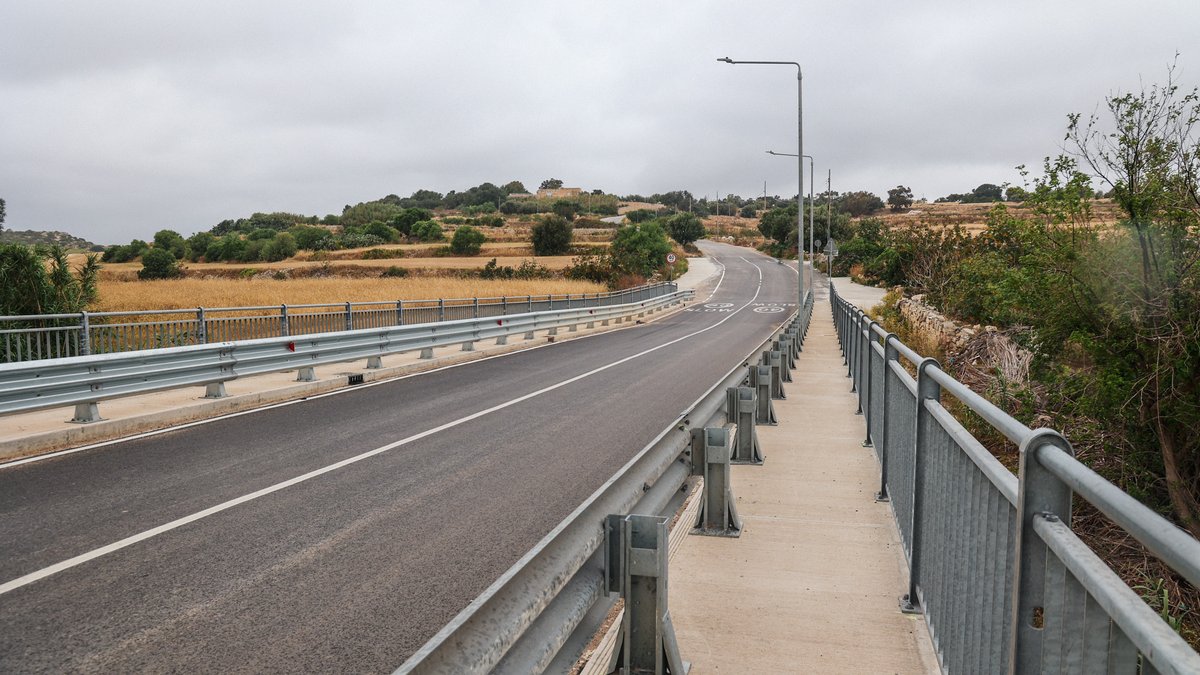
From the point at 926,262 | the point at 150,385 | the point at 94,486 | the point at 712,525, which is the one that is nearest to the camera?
the point at 712,525

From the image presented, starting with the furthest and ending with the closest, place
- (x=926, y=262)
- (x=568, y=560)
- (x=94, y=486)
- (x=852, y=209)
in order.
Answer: (x=852, y=209) → (x=926, y=262) → (x=94, y=486) → (x=568, y=560)

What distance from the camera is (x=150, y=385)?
486 inches

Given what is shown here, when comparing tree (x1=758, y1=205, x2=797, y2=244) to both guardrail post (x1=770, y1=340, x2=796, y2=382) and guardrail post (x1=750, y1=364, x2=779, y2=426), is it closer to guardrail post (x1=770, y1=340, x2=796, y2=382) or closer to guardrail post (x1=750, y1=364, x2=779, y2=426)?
guardrail post (x1=770, y1=340, x2=796, y2=382)

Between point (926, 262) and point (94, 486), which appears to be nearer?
point (94, 486)

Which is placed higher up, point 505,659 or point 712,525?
point 505,659

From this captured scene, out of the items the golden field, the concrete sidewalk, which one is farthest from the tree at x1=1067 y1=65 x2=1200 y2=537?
the golden field

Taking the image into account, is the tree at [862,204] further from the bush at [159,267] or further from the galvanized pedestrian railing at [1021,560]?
the galvanized pedestrian railing at [1021,560]

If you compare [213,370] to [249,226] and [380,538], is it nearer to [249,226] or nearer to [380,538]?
[380,538]

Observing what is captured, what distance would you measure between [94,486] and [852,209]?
168427 millimetres

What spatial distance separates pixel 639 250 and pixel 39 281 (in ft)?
181

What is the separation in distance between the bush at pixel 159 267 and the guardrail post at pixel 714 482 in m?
77.6

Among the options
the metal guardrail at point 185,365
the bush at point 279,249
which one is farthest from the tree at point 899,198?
the metal guardrail at point 185,365

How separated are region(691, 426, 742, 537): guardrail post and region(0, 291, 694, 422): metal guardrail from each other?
8.30 m

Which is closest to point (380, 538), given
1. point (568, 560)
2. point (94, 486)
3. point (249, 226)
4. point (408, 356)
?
point (94, 486)
